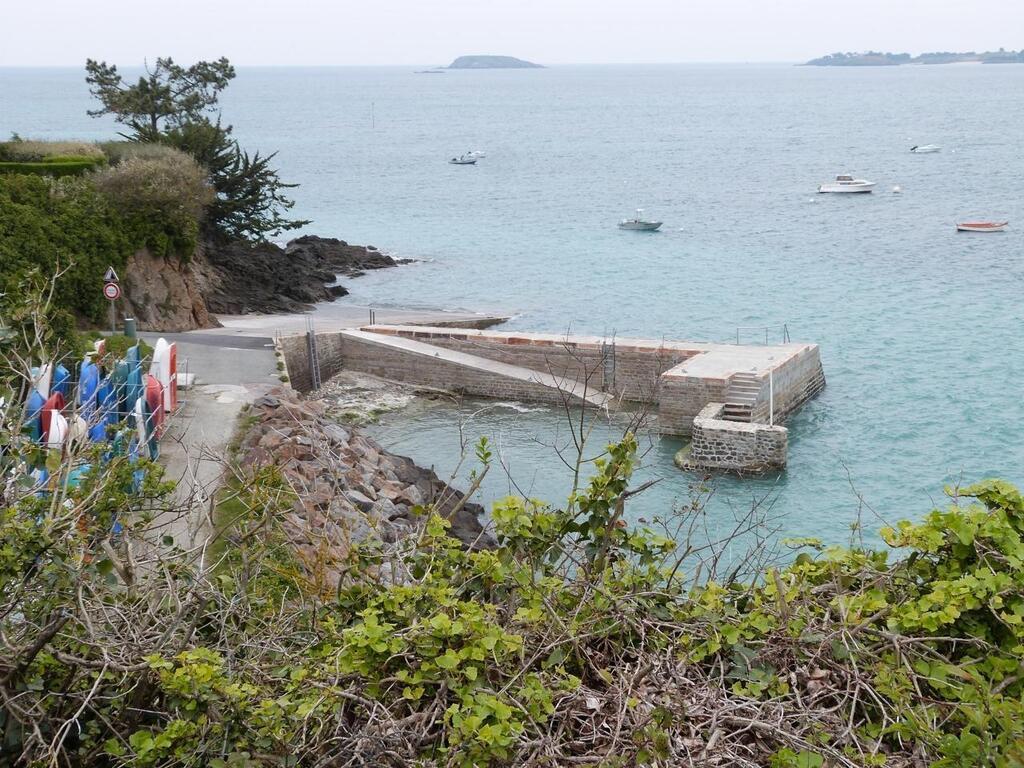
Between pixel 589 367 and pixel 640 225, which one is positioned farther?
pixel 640 225

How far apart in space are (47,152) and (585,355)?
17.0 meters

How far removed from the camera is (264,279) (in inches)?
1437

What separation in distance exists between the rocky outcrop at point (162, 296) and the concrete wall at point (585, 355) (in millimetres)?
6568

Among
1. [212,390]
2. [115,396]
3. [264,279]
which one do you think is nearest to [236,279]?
[264,279]

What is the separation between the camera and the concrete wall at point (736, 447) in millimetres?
22047

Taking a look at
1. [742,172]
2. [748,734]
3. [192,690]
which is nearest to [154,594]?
[192,690]

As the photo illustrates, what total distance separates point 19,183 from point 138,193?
2.96 m

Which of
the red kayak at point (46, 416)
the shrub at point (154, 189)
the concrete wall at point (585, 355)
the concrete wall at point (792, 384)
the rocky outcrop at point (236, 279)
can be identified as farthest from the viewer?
the rocky outcrop at point (236, 279)

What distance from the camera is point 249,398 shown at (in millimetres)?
21156

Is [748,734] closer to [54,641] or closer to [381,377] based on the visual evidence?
[54,641]

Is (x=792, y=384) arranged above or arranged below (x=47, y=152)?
below

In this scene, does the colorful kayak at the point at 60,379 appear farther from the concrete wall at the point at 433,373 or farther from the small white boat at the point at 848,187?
the small white boat at the point at 848,187

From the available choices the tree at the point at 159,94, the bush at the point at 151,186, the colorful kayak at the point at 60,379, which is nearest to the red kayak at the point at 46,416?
the colorful kayak at the point at 60,379

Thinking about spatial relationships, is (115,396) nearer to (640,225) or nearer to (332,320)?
(332,320)
